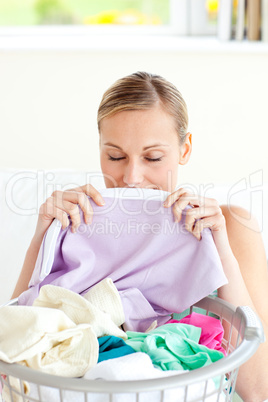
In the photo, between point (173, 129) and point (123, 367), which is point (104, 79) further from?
point (123, 367)

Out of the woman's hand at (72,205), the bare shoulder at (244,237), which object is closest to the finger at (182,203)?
the woman's hand at (72,205)

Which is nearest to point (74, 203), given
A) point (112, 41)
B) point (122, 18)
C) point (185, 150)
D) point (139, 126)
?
point (139, 126)

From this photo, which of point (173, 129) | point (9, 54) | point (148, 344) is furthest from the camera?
point (9, 54)

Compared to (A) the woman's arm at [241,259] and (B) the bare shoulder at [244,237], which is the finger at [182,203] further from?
(B) the bare shoulder at [244,237]

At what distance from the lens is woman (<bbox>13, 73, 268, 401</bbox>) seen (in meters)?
0.98

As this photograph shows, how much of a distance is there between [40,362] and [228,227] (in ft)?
2.44

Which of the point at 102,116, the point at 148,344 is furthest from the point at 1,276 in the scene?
the point at 148,344

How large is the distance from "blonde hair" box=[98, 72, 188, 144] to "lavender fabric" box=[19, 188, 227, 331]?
0.94 ft

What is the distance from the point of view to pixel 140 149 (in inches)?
45.4

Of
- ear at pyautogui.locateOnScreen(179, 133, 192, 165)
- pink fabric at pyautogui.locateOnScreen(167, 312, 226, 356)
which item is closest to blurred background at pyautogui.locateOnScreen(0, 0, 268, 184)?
ear at pyautogui.locateOnScreen(179, 133, 192, 165)

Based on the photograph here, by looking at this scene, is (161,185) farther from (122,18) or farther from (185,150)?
(122,18)

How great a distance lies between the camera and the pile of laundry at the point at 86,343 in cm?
67

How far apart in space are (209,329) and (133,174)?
0.39m

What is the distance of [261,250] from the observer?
1308mm
